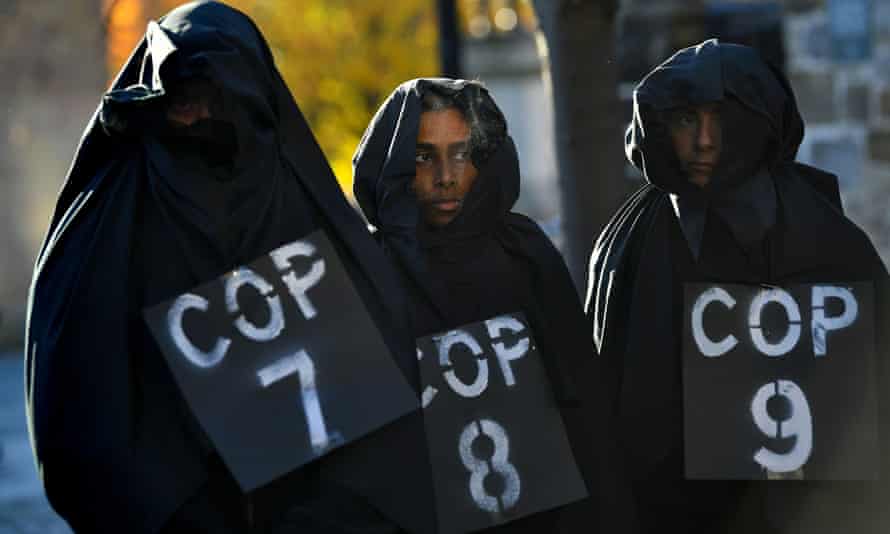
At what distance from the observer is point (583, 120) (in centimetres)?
714

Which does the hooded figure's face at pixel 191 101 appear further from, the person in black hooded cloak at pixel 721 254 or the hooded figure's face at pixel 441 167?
the person in black hooded cloak at pixel 721 254

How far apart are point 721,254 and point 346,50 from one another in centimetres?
2247

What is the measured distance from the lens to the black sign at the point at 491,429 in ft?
16.9

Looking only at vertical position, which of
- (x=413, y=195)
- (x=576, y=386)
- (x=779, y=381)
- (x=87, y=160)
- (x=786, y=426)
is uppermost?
(x=87, y=160)

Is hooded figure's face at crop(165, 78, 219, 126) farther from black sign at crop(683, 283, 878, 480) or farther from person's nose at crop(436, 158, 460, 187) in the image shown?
black sign at crop(683, 283, 878, 480)

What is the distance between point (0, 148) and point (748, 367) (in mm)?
13161

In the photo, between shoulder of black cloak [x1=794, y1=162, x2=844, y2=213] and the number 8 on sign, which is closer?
the number 8 on sign

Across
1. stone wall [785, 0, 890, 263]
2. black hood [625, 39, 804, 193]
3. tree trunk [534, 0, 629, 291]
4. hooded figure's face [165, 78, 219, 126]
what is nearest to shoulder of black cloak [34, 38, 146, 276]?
hooded figure's face [165, 78, 219, 126]

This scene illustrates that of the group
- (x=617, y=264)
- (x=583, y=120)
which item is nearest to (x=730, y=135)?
(x=617, y=264)

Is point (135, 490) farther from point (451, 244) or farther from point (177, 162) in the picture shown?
point (451, 244)

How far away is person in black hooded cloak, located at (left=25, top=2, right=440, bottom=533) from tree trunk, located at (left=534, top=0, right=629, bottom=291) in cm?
259

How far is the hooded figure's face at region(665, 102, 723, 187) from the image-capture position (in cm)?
545

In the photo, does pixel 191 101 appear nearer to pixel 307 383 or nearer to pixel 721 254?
pixel 307 383

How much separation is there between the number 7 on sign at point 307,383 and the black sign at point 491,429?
0.61 meters
